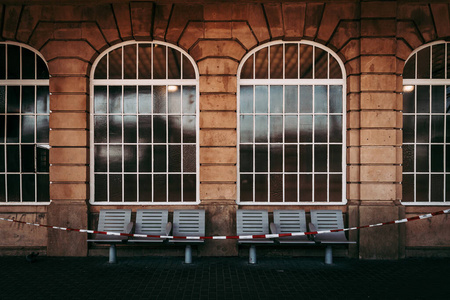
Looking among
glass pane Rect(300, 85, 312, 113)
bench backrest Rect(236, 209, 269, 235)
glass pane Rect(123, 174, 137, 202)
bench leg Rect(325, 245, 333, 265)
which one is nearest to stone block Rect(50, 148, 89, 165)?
glass pane Rect(123, 174, 137, 202)

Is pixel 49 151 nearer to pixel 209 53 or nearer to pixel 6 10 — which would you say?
pixel 6 10

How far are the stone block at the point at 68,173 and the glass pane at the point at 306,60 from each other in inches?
221

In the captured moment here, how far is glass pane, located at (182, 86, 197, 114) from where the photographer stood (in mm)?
7891

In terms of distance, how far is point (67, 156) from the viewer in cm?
764

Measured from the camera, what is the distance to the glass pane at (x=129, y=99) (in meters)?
7.89

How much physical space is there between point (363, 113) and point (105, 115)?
6.04 meters

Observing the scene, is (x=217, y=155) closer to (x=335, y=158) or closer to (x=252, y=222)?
(x=252, y=222)

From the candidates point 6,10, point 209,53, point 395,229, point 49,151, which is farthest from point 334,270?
point 6,10

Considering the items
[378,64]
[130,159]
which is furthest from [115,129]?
[378,64]

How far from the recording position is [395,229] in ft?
24.3

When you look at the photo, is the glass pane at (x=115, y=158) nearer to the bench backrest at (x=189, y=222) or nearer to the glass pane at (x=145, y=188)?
the glass pane at (x=145, y=188)

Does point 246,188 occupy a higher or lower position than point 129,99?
lower

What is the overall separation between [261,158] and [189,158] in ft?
5.66

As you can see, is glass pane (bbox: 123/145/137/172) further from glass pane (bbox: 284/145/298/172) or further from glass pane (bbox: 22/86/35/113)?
glass pane (bbox: 284/145/298/172)
